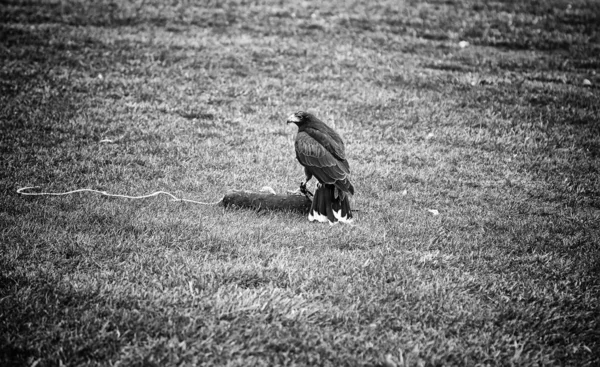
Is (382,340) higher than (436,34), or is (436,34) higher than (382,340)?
(436,34)

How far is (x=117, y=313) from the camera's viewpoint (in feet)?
13.8

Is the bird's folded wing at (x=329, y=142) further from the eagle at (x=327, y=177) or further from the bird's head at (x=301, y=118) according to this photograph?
the bird's head at (x=301, y=118)

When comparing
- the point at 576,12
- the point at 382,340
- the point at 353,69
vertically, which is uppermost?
the point at 576,12

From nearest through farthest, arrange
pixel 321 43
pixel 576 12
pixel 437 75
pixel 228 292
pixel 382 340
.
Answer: pixel 382 340 < pixel 228 292 < pixel 437 75 < pixel 321 43 < pixel 576 12

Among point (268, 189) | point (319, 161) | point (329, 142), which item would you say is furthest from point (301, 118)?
point (268, 189)

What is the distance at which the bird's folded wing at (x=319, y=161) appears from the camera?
6059mm

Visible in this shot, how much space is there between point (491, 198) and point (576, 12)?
38.8 ft

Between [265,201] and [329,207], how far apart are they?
86 cm

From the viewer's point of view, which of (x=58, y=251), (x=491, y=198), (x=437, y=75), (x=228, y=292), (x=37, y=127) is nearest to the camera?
(x=228, y=292)

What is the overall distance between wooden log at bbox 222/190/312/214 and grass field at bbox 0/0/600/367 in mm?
197

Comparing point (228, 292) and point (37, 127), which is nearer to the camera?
point (228, 292)

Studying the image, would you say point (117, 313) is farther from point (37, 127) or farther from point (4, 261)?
point (37, 127)

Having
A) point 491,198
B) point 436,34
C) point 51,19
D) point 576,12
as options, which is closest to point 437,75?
point 436,34

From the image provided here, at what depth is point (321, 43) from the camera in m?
13.8
